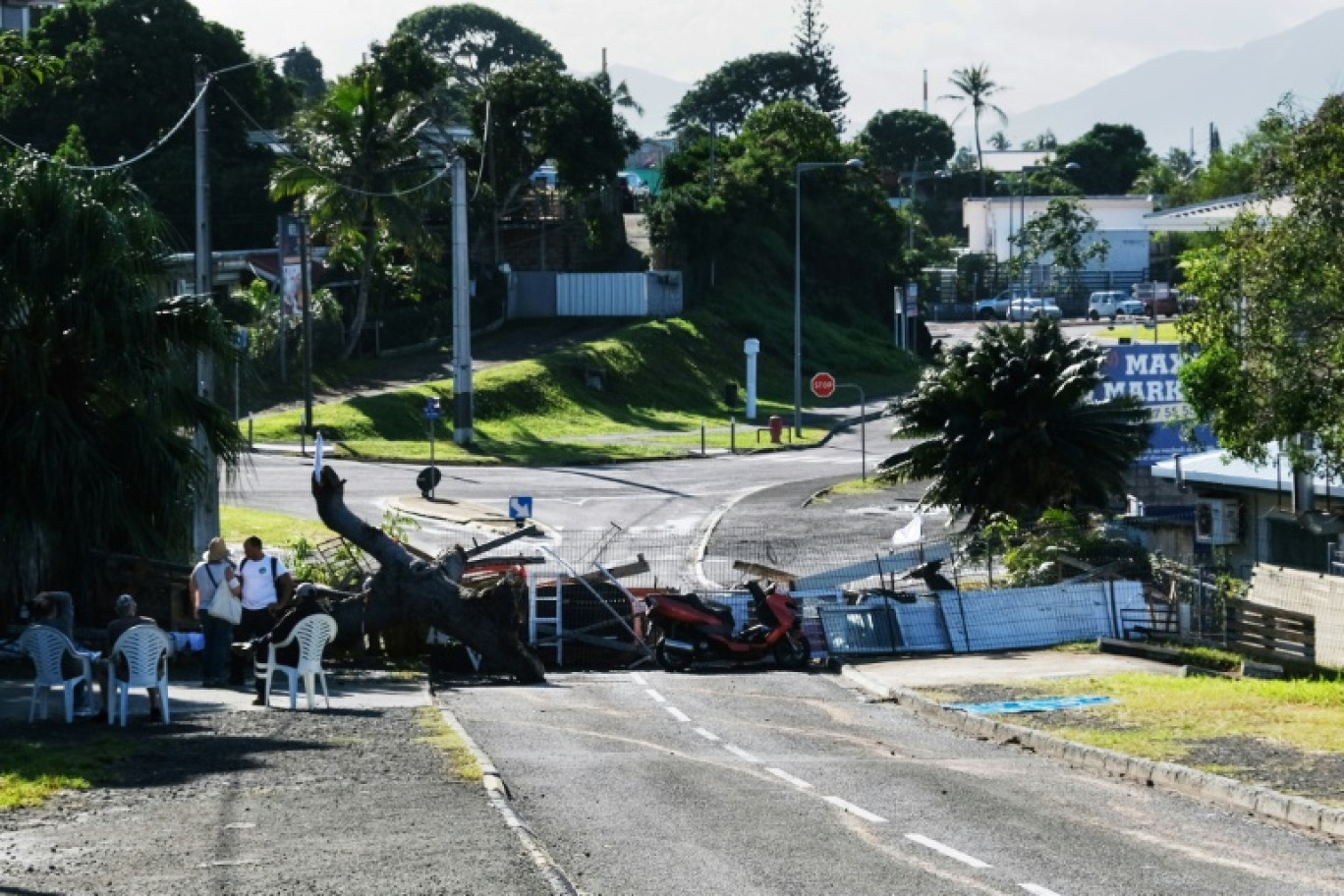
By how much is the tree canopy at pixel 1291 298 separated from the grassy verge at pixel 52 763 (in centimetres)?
1520

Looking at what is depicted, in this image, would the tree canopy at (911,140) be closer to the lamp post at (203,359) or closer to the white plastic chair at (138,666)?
the lamp post at (203,359)

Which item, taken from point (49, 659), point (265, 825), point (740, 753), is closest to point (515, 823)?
point (265, 825)

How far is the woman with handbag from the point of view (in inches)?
819

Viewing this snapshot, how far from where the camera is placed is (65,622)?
20109mm

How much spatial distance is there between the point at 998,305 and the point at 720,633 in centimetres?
8815

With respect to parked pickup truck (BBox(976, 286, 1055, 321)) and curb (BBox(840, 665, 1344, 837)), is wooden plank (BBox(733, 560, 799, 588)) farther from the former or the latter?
parked pickup truck (BBox(976, 286, 1055, 321))

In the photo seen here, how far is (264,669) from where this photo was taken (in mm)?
19703

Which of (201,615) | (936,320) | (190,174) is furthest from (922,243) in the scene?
(201,615)

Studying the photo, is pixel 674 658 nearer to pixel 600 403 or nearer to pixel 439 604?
pixel 439 604

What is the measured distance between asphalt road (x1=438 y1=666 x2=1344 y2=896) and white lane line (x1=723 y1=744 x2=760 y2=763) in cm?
2

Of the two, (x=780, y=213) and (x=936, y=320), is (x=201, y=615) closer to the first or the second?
(x=780, y=213)

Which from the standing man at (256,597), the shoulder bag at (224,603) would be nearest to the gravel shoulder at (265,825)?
the shoulder bag at (224,603)

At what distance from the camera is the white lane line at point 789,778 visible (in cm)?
1533

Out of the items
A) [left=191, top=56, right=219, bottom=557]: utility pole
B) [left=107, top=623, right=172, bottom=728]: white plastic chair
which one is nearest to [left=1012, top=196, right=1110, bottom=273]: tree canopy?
[left=191, top=56, right=219, bottom=557]: utility pole
